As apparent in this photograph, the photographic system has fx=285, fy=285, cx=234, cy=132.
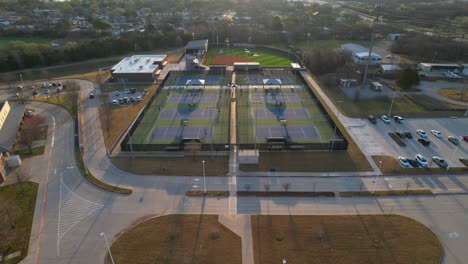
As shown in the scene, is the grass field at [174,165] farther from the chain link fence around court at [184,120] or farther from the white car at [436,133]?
the white car at [436,133]

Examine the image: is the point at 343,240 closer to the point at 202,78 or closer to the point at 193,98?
the point at 193,98

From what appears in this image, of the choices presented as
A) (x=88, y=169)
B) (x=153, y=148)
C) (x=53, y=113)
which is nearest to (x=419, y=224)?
(x=153, y=148)

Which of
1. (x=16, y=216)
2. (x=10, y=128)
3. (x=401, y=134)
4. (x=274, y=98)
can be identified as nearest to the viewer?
(x=16, y=216)

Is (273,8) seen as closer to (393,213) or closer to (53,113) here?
(53,113)

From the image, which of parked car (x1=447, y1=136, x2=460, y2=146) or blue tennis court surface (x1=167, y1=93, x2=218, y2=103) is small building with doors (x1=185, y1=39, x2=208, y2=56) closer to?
blue tennis court surface (x1=167, y1=93, x2=218, y2=103)

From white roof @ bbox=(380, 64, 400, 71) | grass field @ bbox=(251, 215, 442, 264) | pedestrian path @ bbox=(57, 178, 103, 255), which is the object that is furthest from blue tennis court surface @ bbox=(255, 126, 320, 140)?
white roof @ bbox=(380, 64, 400, 71)

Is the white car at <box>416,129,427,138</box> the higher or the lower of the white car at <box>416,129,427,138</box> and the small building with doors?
the lower

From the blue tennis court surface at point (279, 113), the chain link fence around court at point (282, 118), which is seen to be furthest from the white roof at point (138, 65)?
the blue tennis court surface at point (279, 113)

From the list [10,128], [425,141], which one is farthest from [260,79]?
[10,128]
